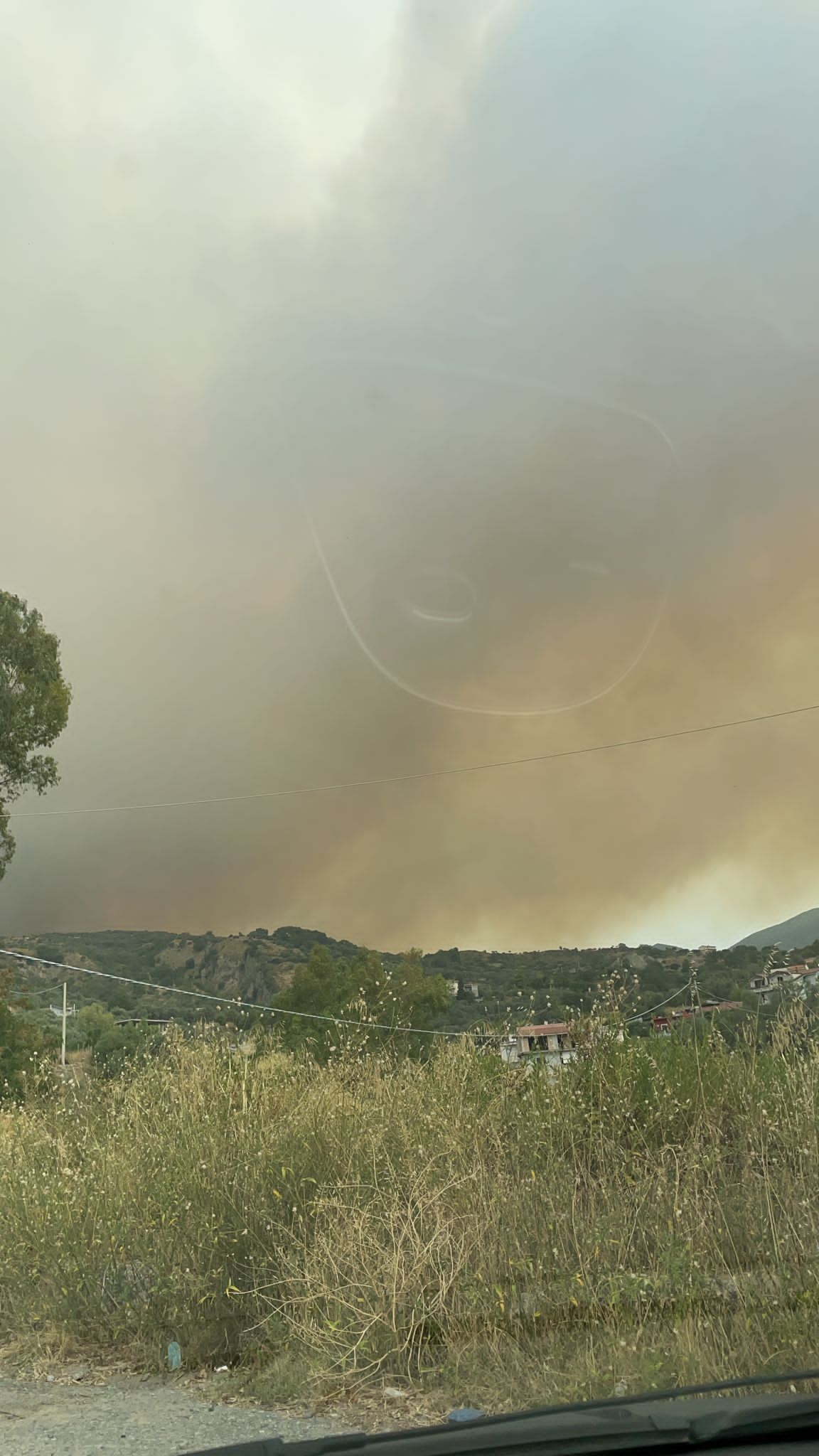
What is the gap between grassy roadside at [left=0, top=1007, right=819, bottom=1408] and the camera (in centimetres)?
507

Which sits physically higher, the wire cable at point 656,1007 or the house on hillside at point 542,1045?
the wire cable at point 656,1007

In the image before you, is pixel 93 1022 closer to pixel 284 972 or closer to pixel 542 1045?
pixel 284 972

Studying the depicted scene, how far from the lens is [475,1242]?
5.81 metres

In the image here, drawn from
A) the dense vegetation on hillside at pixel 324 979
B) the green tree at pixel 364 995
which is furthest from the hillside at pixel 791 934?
the green tree at pixel 364 995

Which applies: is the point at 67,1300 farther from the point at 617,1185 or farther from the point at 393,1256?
the point at 617,1185

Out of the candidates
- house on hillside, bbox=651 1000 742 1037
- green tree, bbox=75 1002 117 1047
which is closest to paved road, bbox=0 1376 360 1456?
house on hillside, bbox=651 1000 742 1037

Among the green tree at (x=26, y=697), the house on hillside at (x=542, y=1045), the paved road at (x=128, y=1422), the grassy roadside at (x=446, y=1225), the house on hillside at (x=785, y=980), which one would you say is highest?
the green tree at (x=26, y=697)

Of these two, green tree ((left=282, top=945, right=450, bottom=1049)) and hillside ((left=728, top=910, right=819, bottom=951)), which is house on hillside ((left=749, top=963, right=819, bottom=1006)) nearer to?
hillside ((left=728, top=910, right=819, bottom=951))

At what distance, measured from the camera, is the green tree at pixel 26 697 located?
982 inches

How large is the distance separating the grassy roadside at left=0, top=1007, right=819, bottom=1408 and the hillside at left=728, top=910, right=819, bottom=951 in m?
2.04

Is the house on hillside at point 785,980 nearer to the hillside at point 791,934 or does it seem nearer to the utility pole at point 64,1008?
the hillside at point 791,934

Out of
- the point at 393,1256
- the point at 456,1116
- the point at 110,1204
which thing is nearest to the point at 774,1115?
the point at 456,1116

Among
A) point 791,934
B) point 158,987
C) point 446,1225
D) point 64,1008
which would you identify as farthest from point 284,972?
point 446,1225

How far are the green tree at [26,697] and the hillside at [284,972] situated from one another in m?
6.32
